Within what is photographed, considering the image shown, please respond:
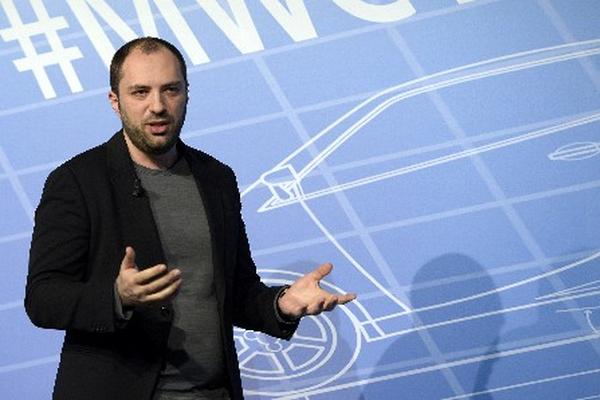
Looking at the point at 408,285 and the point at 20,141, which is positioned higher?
the point at 20,141

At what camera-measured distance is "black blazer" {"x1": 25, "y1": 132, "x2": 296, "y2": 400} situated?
6.63ft

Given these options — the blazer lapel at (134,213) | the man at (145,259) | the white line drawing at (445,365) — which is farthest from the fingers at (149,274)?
the white line drawing at (445,365)

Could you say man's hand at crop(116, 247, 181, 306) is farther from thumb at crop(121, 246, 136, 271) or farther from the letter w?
the letter w

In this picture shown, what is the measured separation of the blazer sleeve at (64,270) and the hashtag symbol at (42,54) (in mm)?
1490

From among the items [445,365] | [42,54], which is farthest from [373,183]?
[42,54]

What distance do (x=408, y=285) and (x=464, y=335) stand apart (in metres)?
0.25

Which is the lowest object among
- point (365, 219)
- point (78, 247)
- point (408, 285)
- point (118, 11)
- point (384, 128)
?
point (78, 247)

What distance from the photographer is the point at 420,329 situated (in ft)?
11.8

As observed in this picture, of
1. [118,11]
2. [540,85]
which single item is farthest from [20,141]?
[540,85]

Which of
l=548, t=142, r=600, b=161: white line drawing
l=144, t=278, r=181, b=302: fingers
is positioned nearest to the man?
l=144, t=278, r=181, b=302: fingers

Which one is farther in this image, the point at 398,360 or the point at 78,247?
the point at 398,360

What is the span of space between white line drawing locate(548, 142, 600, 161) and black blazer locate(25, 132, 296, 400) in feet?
5.47

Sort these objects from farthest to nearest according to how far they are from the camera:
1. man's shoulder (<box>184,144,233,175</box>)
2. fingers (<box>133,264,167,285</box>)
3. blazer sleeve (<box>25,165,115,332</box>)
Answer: man's shoulder (<box>184,144,233,175</box>), blazer sleeve (<box>25,165,115,332</box>), fingers (<box>133,264,167,285</box>)

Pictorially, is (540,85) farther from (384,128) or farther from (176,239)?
(176,239)
